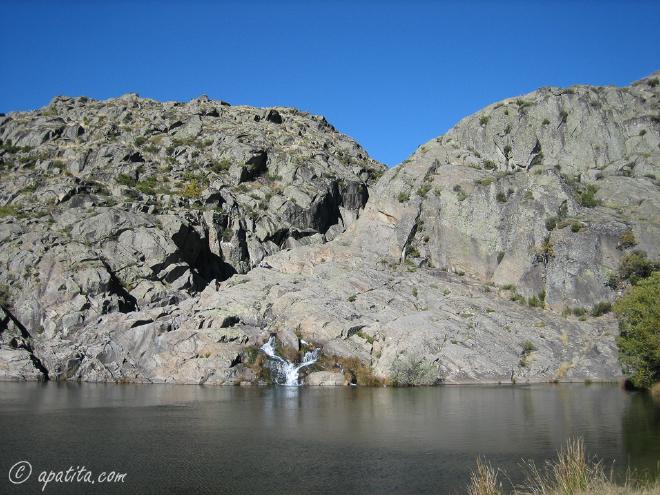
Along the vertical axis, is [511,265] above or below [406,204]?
below

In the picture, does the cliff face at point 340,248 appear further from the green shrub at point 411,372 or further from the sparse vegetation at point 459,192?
the sparse vegetation at point 459,192

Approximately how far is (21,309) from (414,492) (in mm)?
77590

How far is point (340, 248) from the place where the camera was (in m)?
91.9

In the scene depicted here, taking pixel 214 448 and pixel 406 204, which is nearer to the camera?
pixel 214 448

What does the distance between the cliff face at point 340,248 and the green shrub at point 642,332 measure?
13644mm

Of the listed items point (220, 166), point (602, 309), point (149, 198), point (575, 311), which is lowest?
point (575, 311)

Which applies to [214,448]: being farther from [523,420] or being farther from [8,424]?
[523,420]

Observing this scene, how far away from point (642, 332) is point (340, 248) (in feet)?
157

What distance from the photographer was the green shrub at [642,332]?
170 feet

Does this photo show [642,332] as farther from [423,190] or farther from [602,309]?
[423,190]

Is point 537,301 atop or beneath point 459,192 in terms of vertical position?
beneath

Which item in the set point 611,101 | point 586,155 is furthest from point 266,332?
point 611,101

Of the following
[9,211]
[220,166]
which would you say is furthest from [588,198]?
A: [9,211]

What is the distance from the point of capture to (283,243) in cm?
11362
